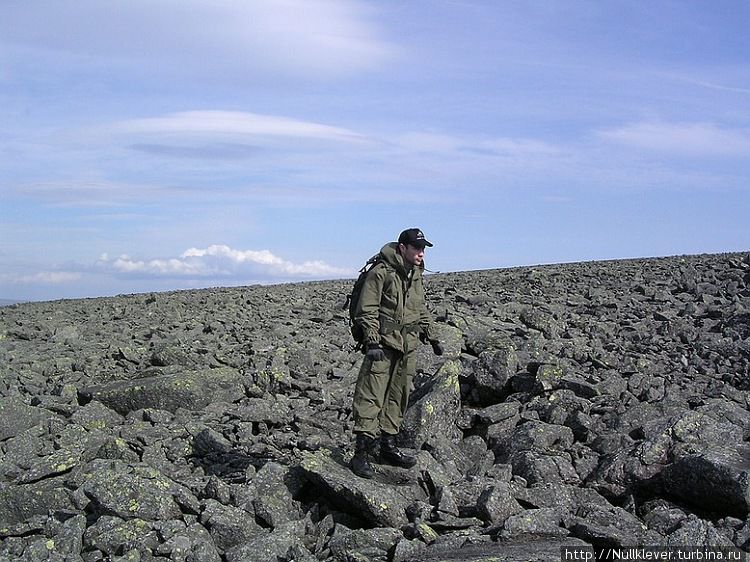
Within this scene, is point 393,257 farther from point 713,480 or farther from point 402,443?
point 713,480

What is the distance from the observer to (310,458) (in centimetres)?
862

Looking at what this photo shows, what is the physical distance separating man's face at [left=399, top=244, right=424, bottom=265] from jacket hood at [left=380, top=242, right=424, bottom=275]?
6 cm

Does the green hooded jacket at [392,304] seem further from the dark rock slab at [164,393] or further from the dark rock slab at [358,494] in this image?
the dark rock slab at [164,393]

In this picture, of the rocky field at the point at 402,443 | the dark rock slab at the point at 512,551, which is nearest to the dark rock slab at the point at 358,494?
the rocky field at the point at 402,443

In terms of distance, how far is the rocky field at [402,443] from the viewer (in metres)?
7.49

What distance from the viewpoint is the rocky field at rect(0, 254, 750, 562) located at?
749 cm

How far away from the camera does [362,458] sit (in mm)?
8625

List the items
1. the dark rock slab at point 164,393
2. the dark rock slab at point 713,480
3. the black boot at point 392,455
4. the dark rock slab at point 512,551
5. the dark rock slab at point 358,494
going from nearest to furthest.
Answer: the dark rock slab at point 512,551 → the dark rock slab at point 713,480 → the dark rock slab at point 358,494 → the black boot at point 392,455 → the dark rock slab at point 164,393

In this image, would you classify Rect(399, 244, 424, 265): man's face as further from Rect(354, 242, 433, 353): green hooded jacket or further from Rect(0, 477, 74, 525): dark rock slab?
Rect(0, 477, 74, 525): dark rock slab

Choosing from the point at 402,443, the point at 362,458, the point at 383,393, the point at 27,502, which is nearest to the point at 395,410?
the point at 383,393

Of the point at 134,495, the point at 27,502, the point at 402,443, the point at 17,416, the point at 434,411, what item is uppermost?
the point at 434,411

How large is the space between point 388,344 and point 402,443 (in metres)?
1.82

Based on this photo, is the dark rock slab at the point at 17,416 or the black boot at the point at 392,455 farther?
the dark rock slab at the point at 17,416

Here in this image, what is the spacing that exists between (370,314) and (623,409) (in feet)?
14.0
